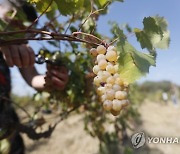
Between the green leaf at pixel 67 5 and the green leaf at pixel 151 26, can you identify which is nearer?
the green leaf at pixel 151 26

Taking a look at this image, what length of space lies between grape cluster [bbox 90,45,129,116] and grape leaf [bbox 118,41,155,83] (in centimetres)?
3

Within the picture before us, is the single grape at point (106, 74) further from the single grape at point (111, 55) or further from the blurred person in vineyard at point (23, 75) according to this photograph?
the blurred person in vineyard at point (23, 75)

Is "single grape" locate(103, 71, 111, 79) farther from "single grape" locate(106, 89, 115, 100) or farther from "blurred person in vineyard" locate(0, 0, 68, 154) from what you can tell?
"blurred person in vineyard" locate(0, 0, 68, 154)

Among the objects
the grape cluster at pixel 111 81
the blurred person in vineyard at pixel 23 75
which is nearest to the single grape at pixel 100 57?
the grape cluster at pixel 111 81

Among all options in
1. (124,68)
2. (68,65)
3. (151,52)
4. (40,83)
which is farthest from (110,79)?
(40,83)

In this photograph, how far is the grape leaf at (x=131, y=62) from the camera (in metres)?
0.64

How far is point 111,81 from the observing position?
0.69 m

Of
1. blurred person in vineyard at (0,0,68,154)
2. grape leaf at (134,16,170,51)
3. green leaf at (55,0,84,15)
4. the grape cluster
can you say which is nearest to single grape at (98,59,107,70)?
the grape cluster

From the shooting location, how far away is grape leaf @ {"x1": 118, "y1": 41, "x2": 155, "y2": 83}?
640 millimetres

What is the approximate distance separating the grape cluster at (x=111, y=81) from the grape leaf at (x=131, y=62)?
3 centimetres

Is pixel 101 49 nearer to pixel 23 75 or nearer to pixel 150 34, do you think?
pixel 150 34

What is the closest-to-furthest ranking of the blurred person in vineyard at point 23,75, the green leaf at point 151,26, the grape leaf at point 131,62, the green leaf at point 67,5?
the grape leaf at point 131,62 < the green leaf at point 151,26 < the green leaf at point 67,5 < the blurred person in vineyard at point 23,75

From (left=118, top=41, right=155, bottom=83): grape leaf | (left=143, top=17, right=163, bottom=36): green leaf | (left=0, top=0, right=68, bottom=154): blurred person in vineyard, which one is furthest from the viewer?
(left=0, top=0, right=68, bottom=154): blurred person in vineyard

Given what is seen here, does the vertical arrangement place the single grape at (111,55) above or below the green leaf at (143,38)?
below
